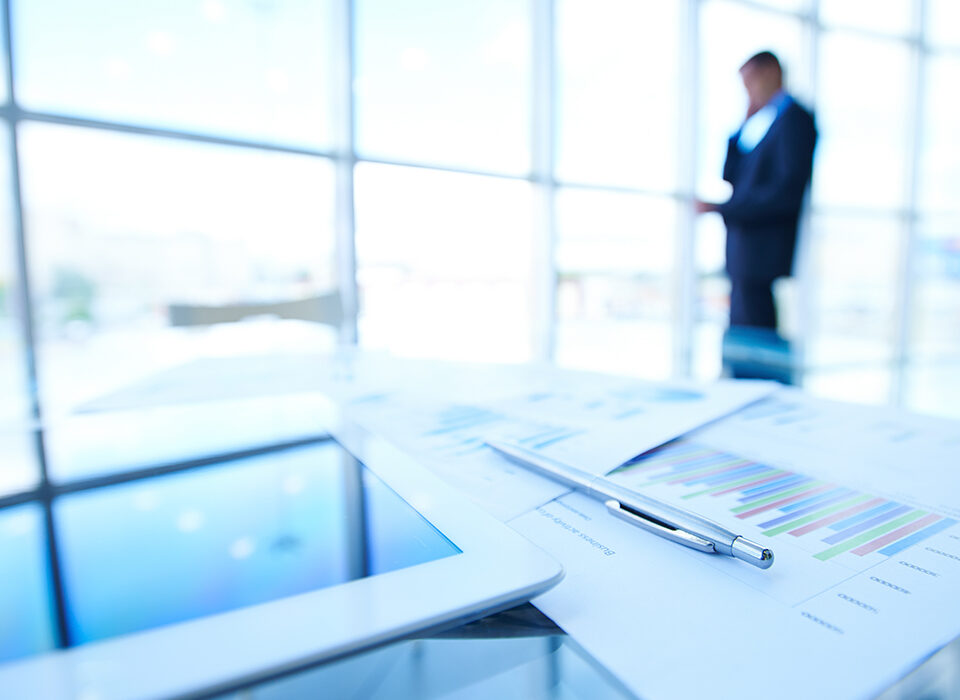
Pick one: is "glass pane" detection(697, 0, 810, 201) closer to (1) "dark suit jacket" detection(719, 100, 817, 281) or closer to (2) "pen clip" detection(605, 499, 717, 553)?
Result: (1) "dark suit jacket" detection(719, 100, 817, 281)

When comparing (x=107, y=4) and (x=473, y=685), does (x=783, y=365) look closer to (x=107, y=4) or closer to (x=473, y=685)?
(x=473, y=685)

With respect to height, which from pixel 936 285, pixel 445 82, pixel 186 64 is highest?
pixel 445 82

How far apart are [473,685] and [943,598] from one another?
191 mm

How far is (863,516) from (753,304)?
158 centimetres

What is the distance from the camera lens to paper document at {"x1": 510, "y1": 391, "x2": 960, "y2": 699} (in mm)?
168

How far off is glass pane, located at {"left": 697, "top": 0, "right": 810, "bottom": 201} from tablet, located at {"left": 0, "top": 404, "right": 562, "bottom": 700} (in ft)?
11.3

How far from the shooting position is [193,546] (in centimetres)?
22

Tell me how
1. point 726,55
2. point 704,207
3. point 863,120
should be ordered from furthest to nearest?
1. point 863,120
2. point 726,55
3. point 704,207

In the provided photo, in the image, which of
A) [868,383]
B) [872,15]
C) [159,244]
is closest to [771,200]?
[868,383]

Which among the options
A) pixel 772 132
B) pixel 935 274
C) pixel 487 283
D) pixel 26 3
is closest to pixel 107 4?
pixel 26 3

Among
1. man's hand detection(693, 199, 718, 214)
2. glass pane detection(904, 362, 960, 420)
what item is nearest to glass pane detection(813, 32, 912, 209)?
glass pane detection(904, 362, 960, 420)

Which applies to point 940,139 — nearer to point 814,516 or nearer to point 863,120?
point 863,120

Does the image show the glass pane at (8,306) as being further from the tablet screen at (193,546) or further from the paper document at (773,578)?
the paper document at (773,578)

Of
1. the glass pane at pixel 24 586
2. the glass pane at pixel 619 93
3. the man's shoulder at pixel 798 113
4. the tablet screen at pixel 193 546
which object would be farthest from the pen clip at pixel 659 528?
the glass pane at pixel 619 93
